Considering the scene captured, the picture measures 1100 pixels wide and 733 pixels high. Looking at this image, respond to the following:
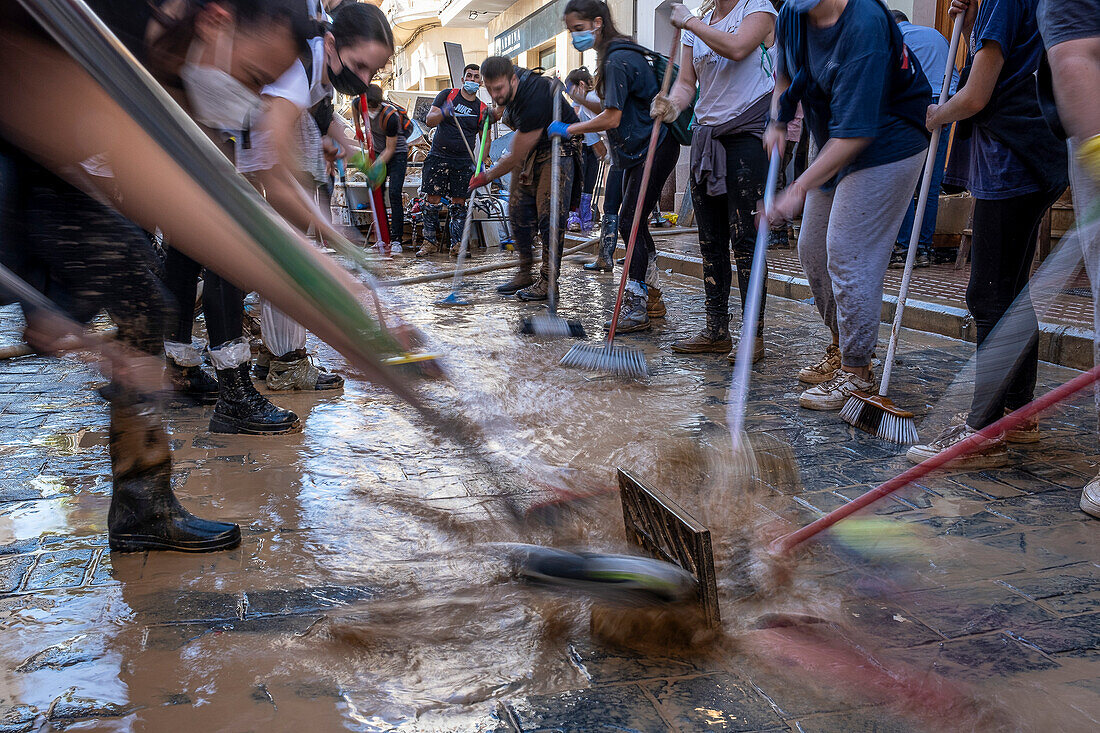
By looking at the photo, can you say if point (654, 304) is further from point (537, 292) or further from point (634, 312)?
point (537, 292)

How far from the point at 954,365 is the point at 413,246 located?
31.2 feet

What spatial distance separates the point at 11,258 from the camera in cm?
224

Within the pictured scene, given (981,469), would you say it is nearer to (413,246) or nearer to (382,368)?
(382,368)

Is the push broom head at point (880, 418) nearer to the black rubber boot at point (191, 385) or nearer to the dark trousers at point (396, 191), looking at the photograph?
the black rubber boot at point (191, 385)

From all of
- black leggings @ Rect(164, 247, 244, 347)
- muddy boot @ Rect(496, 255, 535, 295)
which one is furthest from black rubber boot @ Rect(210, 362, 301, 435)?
muddy boot @ Rect(496, 255, 535, 295)

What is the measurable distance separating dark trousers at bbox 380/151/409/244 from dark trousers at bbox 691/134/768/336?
7.39 metres

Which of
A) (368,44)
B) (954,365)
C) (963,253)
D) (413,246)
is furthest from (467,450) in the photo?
(413,246)

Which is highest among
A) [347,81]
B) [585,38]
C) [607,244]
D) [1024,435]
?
[585,38]

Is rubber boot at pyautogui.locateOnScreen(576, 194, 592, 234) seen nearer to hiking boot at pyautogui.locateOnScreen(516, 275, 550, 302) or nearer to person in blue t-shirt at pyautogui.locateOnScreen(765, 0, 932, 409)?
hiking boot at pyautogui.locateOnScreen(516, 275, 550, 302)

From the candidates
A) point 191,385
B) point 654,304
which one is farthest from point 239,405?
point 654,304

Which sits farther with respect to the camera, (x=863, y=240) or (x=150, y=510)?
(x=863, y=240)

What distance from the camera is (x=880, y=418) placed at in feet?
11.9

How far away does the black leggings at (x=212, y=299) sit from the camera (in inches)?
139

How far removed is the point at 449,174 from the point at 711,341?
6756 millimetres
